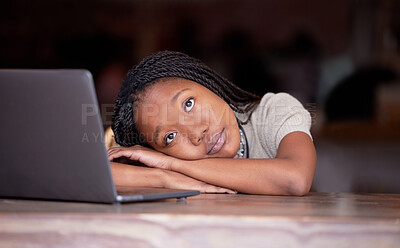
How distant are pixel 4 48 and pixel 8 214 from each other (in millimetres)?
3468

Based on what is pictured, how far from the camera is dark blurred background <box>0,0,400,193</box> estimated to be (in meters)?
3.37

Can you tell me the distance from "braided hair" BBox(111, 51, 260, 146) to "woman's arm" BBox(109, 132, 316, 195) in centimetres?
19

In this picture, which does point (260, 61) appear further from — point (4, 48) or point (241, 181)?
point (241, 181)

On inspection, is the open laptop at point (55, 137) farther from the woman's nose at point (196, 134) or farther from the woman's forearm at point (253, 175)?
the woman's nose at point (196, 134)

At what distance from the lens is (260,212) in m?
0.55

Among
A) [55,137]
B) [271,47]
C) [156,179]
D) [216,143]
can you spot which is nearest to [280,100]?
[216,143]

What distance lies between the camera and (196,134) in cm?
106

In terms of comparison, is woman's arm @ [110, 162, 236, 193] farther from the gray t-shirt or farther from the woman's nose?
the gray t-shirt

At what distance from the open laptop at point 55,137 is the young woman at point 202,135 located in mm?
295

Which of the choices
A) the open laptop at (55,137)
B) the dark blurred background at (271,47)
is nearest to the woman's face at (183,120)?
the open laptop at (55,137)

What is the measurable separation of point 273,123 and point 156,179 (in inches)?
15.4

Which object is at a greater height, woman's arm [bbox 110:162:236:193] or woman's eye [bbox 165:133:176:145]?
woman's eye [bbox 165:133:176:145]

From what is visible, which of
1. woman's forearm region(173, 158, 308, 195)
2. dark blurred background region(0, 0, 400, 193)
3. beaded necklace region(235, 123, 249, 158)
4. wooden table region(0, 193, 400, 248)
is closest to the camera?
wooden table region(0, 193, 400, 248)

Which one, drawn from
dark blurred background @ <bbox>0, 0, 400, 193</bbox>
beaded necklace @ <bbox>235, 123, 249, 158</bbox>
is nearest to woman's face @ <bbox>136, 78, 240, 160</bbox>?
beaded necklace @ <bbox>235, 123, 249, 158</bbox>
